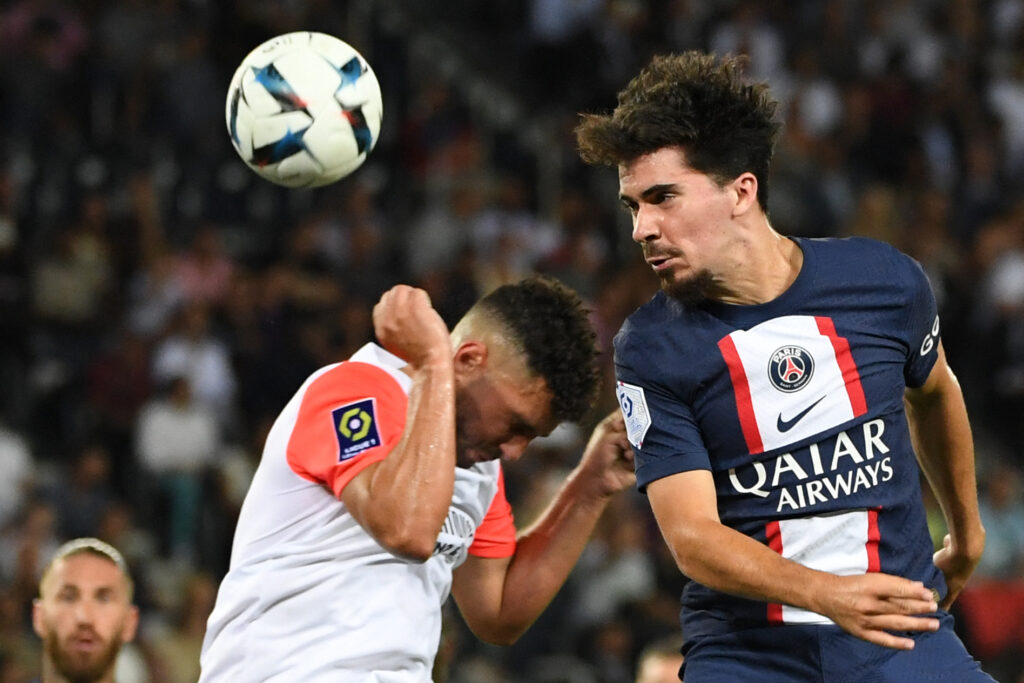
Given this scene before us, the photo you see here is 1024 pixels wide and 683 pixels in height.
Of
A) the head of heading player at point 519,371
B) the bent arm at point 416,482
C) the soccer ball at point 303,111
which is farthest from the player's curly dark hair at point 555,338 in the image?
the soccer ball at point 303,111

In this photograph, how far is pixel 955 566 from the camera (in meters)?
3.96

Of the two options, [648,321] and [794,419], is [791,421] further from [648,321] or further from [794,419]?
[648,321]

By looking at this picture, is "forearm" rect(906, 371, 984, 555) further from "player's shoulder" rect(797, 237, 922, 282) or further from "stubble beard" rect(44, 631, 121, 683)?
"stubble beard" rect(44, 631, 121, 683)

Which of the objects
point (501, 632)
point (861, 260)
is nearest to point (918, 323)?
point (861, 260)

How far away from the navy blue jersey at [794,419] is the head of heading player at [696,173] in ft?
0.36

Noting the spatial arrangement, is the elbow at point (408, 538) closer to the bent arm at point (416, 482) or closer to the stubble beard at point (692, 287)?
the bent arm at point (416, 482)

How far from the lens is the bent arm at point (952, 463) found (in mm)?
3904

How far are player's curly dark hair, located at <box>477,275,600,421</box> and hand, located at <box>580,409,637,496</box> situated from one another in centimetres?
27

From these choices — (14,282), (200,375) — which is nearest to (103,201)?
(14,282)

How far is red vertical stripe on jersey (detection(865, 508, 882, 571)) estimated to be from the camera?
349 cm

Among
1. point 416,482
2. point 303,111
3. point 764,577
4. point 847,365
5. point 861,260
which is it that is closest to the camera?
point 764,577

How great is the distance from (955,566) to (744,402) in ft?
3.00

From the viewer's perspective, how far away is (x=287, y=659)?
359 cm

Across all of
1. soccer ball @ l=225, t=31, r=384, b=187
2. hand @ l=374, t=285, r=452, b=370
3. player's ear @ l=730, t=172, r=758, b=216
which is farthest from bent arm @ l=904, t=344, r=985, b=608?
soccer ball @ l=225, t=31, r=384, b=187
